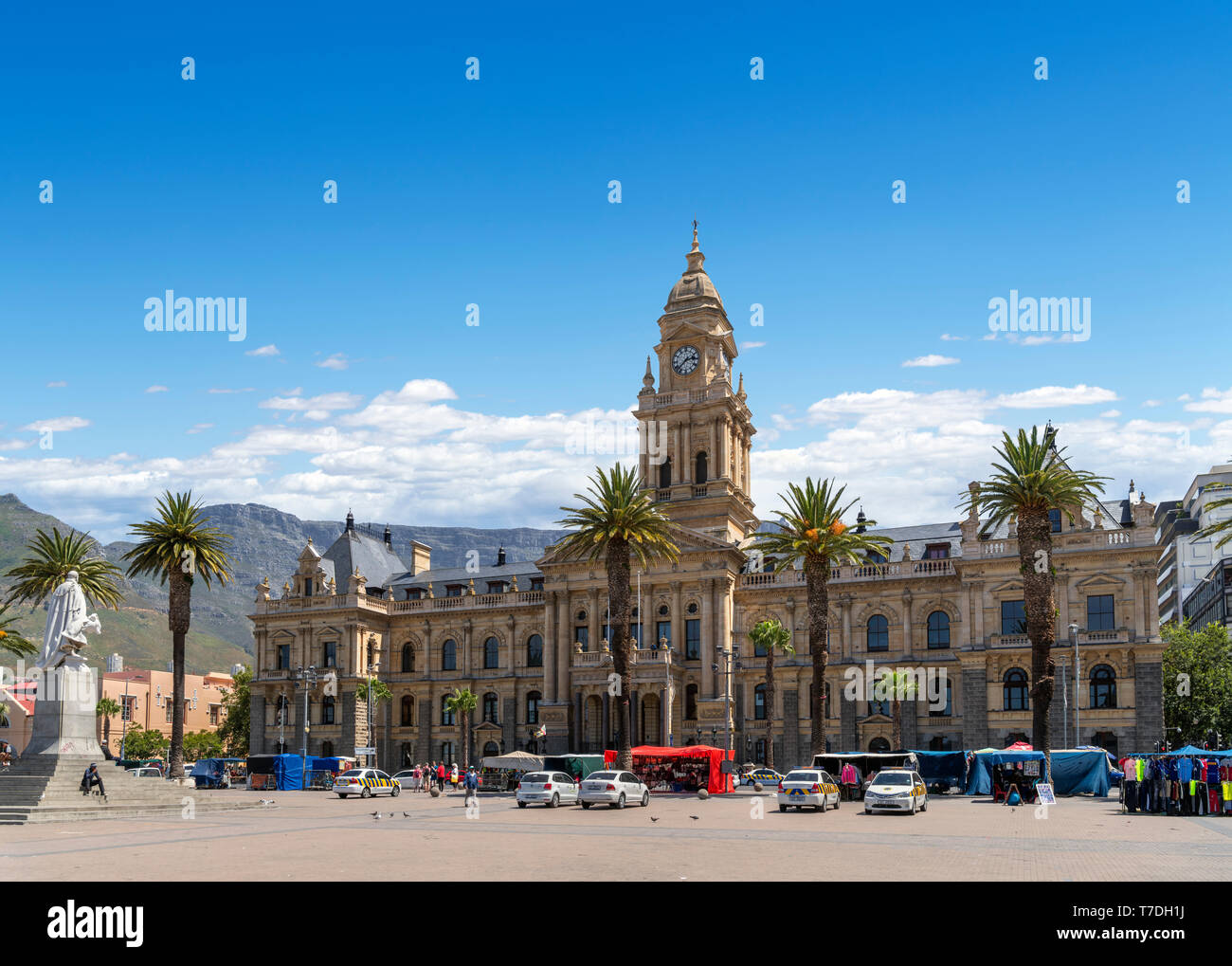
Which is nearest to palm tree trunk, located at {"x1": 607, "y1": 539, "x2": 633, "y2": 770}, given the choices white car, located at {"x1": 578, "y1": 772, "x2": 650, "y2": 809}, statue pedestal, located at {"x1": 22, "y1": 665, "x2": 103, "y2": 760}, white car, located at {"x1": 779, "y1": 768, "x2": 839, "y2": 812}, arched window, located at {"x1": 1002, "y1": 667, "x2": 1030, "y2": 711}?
white car, located at {"x1": 578, "y1": 772, "x2": 650, "y2": 809}

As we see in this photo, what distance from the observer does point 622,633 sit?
6103 centimetres

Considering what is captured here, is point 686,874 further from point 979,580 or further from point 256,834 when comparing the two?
point 979,580

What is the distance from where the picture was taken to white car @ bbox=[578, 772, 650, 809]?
43.3m

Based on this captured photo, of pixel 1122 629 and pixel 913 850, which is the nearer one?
pixel 913 850

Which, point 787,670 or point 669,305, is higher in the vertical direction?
point 669,305

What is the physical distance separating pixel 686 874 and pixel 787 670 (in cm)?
6198

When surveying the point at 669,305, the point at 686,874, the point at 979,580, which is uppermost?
the point at 669,305

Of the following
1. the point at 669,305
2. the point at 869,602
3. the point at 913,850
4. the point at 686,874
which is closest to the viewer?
the point at 686,874

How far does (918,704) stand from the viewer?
76375mm

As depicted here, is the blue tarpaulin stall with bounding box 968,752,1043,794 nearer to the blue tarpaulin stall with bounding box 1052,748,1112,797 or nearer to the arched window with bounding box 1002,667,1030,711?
the blue tarpaulin stall with bounding box 1052,748,1112,797

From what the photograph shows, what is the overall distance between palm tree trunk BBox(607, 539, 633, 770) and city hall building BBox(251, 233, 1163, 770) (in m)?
9.72

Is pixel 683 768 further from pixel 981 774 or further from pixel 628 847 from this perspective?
pixel 628 847

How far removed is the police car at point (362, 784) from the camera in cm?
5791

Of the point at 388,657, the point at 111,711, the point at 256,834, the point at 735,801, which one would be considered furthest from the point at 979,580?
the point at 111,711
